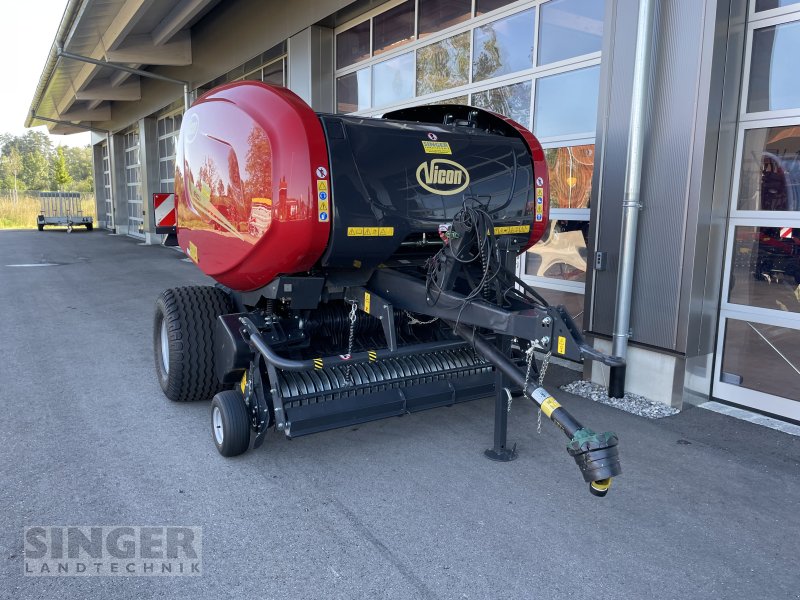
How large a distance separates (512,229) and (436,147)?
82 centimetres

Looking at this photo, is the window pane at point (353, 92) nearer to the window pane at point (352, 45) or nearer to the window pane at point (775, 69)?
the window pane at point (352, 45)

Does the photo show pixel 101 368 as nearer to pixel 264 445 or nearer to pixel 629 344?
pixel 264 445

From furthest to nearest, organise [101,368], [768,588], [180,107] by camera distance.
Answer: [180,107] → [101,368] → [768,588]

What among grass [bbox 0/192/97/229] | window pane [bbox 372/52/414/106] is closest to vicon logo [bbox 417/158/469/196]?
window pane [bbox 372/52/414/106]

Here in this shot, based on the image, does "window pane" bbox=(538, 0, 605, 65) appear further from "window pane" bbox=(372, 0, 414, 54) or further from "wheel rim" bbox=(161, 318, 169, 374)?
"wheel rim" bbox=(161, 318, 169, 374)

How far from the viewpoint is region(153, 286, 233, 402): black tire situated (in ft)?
14.5

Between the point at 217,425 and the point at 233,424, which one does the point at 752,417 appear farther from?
the point at 217,425

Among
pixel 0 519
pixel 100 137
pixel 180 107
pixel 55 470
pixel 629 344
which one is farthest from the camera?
pixel 100 137

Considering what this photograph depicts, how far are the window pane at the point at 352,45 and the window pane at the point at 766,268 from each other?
665 centimetres

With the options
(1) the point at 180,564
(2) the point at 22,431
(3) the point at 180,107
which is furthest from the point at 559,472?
(3) the point at 180,107

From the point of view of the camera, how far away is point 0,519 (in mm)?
3010

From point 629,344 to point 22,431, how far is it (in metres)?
4.58

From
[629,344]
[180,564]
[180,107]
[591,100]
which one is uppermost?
[180,107]

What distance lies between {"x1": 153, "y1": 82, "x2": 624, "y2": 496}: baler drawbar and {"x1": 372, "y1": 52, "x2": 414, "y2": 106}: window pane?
4.27 meters
